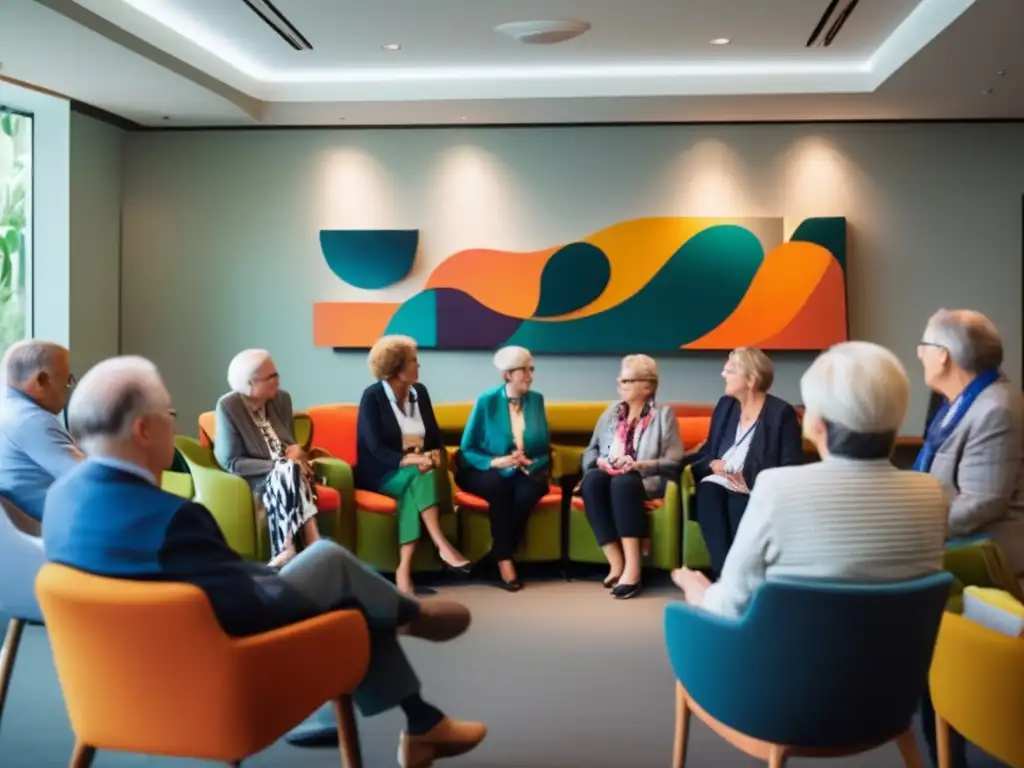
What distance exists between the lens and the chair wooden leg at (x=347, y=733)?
274 cm

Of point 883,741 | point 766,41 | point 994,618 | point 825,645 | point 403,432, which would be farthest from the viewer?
point 766,41

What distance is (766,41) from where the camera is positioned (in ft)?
21.5

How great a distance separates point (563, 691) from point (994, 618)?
1846mm

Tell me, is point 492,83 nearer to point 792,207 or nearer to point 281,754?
point 792,207

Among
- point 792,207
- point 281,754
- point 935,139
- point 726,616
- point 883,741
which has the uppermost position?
point 935,139

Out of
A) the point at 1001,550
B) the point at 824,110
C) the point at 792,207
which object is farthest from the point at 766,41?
the point at 1001,550

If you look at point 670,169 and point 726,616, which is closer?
point 726,616

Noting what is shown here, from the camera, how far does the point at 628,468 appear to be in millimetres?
5805

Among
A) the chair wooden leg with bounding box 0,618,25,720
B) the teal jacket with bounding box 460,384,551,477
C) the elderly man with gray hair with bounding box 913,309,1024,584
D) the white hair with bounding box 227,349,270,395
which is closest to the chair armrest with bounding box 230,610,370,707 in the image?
the chair wooden leg with bounding box 0,618,25,720

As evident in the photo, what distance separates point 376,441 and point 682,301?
115 inches

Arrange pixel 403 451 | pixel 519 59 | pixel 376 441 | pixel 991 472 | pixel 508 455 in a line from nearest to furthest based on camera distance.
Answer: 1. pixel 991 472
2. pixel 376 441
3. pixel 403 451
4. pixel 508 455
5. pixel 519 59

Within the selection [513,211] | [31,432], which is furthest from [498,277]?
[31,432]

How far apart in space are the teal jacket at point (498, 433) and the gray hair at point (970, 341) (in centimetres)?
284

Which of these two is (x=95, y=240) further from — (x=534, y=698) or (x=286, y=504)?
(x=534, y=698)
